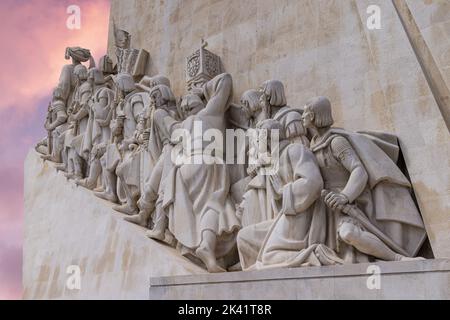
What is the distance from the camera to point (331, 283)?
4.75m

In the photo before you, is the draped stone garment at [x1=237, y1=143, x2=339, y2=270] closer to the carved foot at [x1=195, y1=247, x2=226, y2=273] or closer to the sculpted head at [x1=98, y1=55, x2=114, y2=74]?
the carved foot at [x1=195, y1=247, x2=226, y2=273]

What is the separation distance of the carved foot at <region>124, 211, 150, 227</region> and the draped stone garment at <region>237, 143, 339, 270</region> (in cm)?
225

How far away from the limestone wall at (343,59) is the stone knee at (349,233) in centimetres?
67

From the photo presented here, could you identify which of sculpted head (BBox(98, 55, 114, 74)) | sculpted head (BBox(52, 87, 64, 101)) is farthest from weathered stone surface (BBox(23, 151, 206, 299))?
sculpted head (BBox(98, 55, 114, 74))

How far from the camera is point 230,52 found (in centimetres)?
795

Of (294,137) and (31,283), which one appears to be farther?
(31,283)

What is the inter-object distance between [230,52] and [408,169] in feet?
11.2

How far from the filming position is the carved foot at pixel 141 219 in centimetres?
741

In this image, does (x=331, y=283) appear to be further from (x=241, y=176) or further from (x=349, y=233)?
(x=241, y=176)

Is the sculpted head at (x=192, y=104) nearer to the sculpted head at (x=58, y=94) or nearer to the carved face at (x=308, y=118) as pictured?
the carved face at (x=308, y=118)

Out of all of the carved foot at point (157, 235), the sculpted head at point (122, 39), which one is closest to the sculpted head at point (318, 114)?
the carved foot at point (157, 235)

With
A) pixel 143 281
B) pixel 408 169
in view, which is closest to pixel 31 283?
→ pixel 143 281

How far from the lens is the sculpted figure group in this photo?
5.17 m
